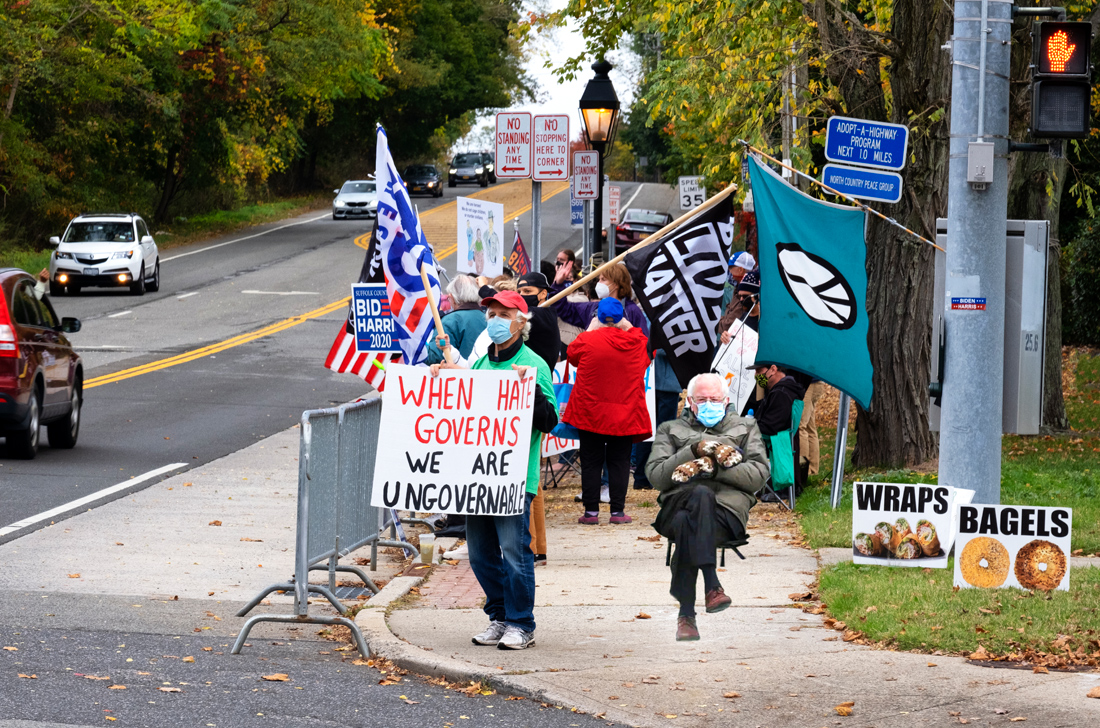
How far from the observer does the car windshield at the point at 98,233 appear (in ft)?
109

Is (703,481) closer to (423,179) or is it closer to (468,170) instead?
(423,179)

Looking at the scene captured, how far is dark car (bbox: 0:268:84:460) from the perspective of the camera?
561 inches

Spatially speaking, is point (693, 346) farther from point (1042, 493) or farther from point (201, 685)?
point (201, 685)

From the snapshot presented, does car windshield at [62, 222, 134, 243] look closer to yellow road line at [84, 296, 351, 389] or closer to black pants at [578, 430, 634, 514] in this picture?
yellow road line at [84, 296, 351, 389]

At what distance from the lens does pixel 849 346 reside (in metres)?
10.5

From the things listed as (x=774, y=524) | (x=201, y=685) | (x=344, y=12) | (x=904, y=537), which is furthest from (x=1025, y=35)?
(x=344, y=12)

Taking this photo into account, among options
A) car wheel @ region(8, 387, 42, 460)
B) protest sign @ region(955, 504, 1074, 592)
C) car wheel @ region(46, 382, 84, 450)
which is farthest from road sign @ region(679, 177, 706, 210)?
protest sign @ region(955, 504, 1074, 592)

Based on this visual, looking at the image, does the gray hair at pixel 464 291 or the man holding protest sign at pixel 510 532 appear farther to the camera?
the gray hair at pixel 464 291

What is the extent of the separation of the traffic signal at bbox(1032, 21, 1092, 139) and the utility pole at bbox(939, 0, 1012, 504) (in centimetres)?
21

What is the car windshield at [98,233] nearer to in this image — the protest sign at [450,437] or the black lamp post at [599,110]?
the black lamp post at [599,110]

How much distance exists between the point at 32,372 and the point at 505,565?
28.2ft

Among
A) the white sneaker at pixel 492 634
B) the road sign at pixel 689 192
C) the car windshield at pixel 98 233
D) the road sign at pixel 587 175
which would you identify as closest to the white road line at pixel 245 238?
the car windshield at pixel 98 233

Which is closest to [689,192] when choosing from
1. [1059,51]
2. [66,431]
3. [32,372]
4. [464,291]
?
[66,431]

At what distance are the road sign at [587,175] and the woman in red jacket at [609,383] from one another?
8034mm
